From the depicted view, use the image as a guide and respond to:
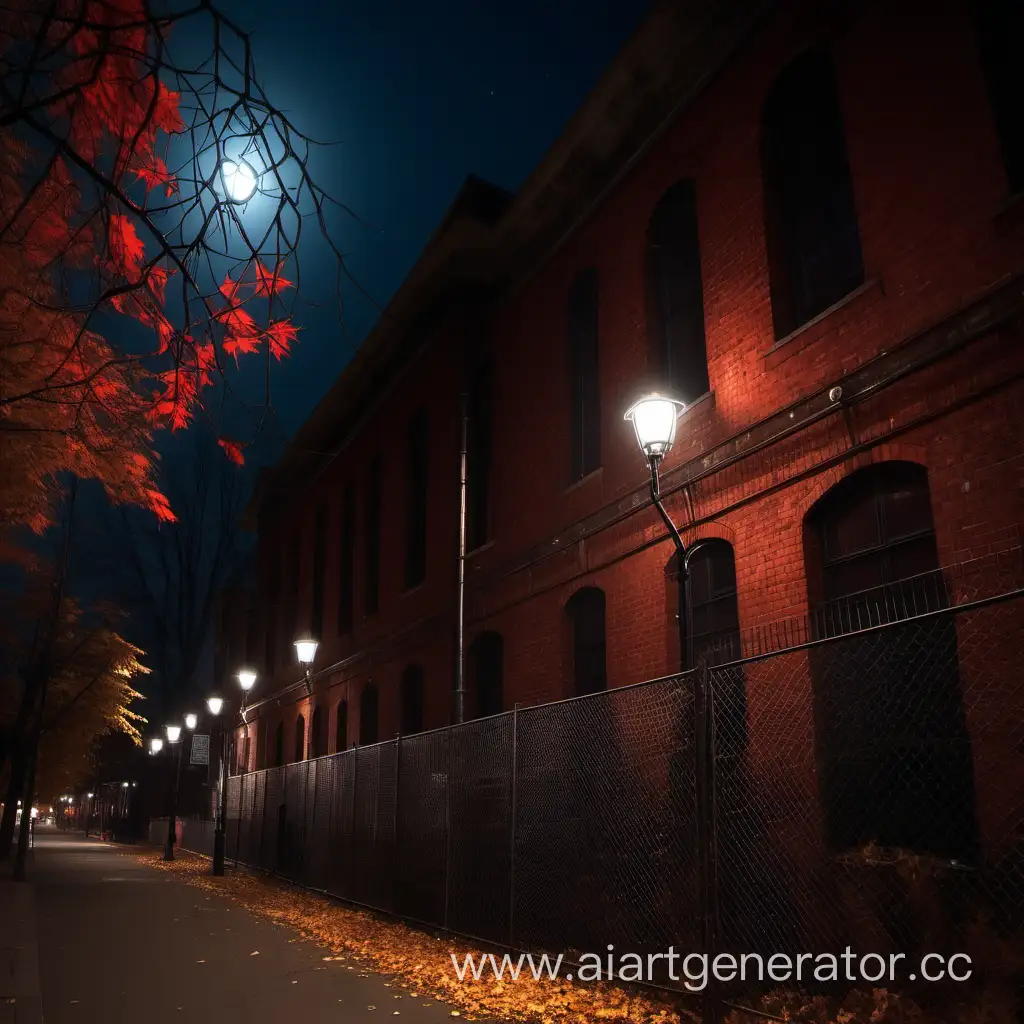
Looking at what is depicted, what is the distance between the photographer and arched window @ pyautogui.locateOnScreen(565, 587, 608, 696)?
12.3m

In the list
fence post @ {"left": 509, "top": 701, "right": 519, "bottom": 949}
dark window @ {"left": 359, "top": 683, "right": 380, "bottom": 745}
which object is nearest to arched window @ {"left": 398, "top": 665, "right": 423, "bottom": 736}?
dark window @ {"left": 359, "top": 683, "right": 380, "bottom": 745}

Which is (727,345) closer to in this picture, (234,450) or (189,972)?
(234,450)

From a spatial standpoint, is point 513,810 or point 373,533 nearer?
point 513,810

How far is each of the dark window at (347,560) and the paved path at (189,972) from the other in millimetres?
10514

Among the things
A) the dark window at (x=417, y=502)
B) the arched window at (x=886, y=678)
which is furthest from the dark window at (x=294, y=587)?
the arched window at (x=886, y=678)

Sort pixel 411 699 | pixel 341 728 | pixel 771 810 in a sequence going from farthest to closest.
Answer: pixel 341 728 → pixel 411 699 → pixel 771 810

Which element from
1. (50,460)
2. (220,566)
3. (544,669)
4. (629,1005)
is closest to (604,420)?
(544,669)

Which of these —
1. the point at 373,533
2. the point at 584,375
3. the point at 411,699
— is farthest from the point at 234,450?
the point at 373,533

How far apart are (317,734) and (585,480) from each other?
48.8 feet

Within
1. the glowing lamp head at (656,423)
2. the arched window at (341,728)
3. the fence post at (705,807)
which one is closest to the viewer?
the fence post at (705,807)

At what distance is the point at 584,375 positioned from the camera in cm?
1395

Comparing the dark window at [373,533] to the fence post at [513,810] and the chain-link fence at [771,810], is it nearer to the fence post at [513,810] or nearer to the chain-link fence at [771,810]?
the chain-link fence at [771,810]

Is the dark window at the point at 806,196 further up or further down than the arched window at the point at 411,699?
further up

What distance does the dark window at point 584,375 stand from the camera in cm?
1330
